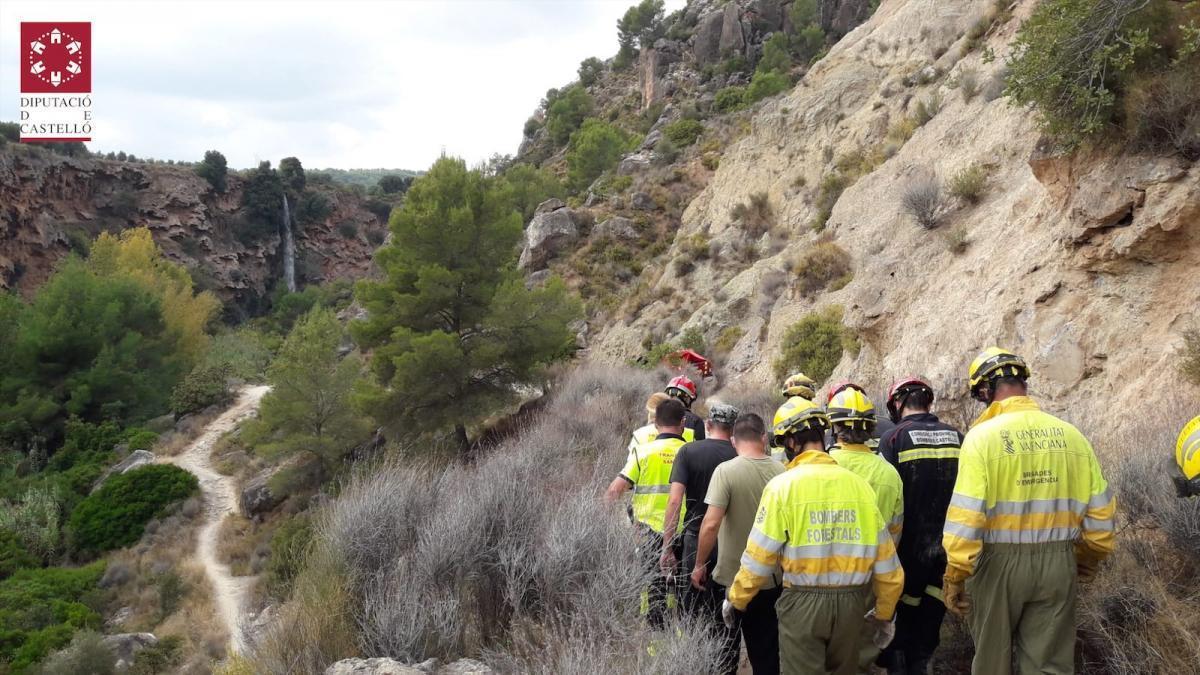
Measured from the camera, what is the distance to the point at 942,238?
10680 mm

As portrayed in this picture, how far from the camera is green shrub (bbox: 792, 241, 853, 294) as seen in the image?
44.2 ft

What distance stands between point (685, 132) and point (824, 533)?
1348 inches

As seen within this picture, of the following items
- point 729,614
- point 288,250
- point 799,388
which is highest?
point 288,250

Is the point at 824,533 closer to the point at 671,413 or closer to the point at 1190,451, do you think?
the point at 1190,451

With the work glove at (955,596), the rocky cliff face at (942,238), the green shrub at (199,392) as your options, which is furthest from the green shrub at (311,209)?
the work glove at (955,596)

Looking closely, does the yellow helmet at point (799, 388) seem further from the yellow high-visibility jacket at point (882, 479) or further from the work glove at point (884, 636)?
the work glove at point (884, 636)

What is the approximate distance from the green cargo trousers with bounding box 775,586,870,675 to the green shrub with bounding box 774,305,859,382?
8052mm

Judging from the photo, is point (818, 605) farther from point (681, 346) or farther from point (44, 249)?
point (44, 249)

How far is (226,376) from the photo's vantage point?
34969mm

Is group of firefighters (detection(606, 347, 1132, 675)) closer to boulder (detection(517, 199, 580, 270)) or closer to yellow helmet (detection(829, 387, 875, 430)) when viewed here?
yellow helmet (detection(829, 387, 875, 430))

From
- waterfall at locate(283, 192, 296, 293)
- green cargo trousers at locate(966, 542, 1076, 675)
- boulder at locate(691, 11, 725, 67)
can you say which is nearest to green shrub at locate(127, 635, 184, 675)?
green cargo trousers at locate(966, 542, 1076, 675)

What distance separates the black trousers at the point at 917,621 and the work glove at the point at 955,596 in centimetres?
33

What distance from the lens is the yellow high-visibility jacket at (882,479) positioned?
3.65 meters

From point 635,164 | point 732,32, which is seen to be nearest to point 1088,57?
point 635,164
